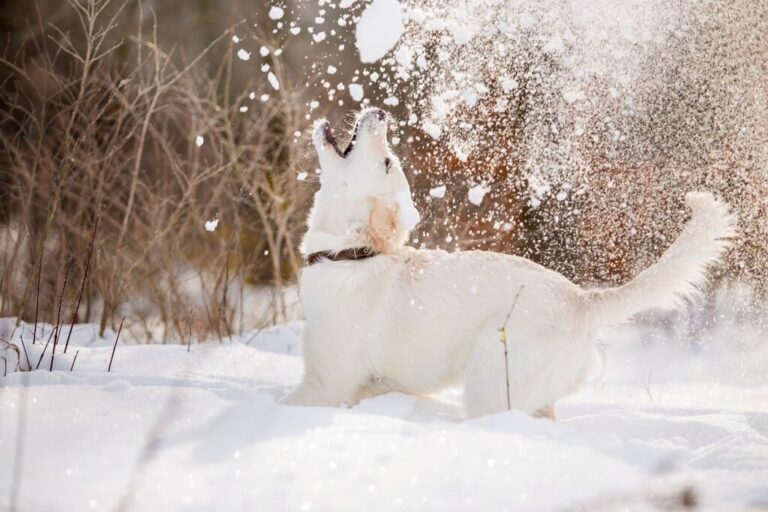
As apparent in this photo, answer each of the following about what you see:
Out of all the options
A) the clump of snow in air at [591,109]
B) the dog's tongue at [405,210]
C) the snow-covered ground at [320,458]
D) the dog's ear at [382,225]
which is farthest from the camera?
the clump of snow in air at [591,109]

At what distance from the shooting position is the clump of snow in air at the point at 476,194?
7008mm

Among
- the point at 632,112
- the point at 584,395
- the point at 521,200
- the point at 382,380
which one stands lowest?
the point at 584,395

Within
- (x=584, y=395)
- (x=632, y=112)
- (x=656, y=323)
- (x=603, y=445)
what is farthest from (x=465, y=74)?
(x=603, y=445)

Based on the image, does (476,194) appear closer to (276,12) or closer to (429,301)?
(276,12)

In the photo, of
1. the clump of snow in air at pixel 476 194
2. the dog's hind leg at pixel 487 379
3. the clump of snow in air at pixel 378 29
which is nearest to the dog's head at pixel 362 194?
the dog's hind leg at pixel 487 379

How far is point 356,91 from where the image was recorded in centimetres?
741

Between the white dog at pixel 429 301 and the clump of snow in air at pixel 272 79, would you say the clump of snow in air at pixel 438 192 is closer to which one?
the clump of snow in air at pixel 272 79

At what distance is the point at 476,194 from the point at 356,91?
1711 millimetres

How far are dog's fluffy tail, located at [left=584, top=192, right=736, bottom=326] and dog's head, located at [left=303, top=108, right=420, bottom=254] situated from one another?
1.11 metres

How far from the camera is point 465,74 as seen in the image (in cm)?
686

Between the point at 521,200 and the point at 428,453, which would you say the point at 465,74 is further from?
the point at 428,453

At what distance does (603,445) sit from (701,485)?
0.47 m

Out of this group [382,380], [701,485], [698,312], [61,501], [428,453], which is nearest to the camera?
[61,501]

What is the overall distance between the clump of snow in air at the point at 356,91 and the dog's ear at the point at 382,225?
3.65 metres
